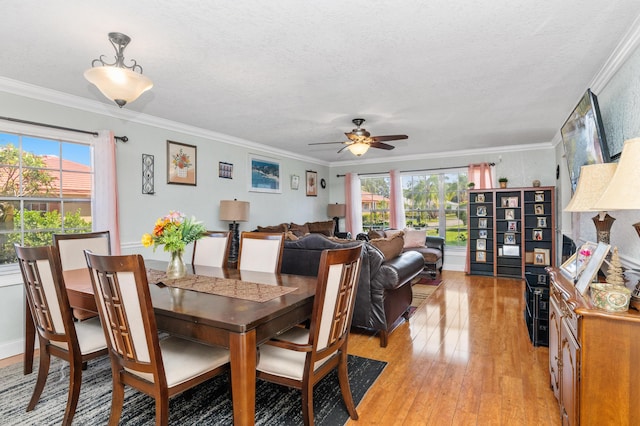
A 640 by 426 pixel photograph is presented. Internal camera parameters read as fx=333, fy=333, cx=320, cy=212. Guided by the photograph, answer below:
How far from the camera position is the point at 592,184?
5.68 ft

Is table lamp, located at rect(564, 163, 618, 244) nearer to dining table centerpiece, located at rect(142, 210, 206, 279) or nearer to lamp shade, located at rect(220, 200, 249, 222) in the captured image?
dining table centerpiece, located at rect(142, 210, 206, 279)

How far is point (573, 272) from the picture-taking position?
6.39 ft

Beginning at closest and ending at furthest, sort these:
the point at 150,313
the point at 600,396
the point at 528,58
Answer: the point at 600,396, the point at 150,313, the point at 528,58

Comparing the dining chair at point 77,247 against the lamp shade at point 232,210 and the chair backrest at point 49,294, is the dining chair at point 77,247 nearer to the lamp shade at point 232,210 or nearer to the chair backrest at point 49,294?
the chair backrest at point 49,294

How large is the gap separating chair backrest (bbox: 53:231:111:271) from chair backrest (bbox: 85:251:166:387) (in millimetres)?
1512

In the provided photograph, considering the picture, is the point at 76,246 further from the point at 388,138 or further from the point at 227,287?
the point at 388,138

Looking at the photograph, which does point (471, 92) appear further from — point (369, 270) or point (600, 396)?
point (600, 396)

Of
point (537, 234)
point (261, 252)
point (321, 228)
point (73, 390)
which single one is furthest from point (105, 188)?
point (537, 234)

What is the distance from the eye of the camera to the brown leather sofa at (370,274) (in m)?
3.00

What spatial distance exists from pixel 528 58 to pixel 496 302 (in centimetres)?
309

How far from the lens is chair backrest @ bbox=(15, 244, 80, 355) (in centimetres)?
184

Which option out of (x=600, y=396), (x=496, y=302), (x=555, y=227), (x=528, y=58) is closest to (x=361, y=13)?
(x=528, y=58)

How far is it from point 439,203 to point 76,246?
247 inches

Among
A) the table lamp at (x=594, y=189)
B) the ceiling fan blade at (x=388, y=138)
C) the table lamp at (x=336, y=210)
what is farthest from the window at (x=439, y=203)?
the table lamp at (x=594, y=189)
